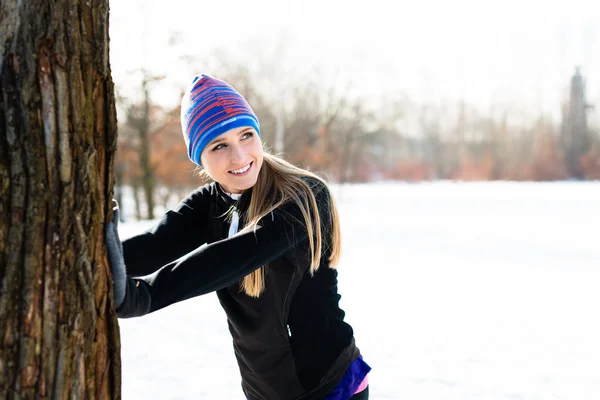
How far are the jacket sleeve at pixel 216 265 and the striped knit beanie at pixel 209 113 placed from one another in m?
0.42

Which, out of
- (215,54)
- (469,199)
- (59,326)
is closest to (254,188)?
(59,326)

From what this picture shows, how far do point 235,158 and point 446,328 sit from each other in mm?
4888

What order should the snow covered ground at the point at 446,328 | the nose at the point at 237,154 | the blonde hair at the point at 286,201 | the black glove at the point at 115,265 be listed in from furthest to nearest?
the snow covered ground at the point at 446,328 → the nose at the point at 237,154 → the blonde hair at the point at 286,201 → the black glove at the point at 115,265

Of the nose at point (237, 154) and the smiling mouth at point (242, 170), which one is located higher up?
the nose at point (237, 154)

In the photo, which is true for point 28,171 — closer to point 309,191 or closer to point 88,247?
point 88,247

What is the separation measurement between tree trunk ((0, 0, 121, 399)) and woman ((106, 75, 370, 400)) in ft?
1.56

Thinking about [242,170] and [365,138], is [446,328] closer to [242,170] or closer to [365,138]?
[242,170]

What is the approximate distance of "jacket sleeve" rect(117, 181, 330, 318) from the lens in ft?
4.71

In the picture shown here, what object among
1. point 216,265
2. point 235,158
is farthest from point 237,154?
point 216,265

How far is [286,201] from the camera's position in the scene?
1763 millimetres

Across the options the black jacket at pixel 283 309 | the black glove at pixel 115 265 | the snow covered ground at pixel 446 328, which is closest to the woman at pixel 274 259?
the black jacket at pixel 283 309

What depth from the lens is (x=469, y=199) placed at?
27.7 m

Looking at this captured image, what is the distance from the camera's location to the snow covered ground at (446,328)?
443 centimetres

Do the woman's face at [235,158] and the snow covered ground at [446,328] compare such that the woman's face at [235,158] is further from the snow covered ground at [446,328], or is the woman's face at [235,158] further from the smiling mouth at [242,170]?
the snow covered ground at [446,328]
